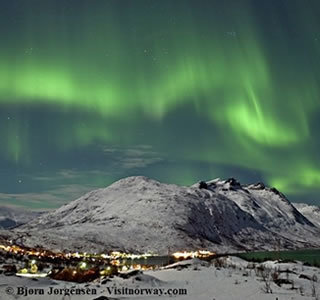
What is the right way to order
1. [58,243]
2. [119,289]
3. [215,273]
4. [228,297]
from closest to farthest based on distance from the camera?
[228,297], [119,289], [215,273], [58,243]

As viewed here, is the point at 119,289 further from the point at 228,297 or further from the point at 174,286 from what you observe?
the point at 228,297

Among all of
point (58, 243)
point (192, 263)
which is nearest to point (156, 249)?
point (58, 243)

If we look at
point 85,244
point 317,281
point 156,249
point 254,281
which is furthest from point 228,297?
point 156,249

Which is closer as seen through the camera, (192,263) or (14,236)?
(192,263)

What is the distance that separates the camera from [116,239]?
199250mm

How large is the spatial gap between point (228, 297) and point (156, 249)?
620 ft

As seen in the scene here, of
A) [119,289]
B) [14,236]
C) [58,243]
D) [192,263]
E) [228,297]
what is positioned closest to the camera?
[228,297]

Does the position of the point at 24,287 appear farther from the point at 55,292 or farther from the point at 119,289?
the point at 119,289

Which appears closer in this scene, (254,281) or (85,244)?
Answer: (254,281)

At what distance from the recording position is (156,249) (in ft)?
655

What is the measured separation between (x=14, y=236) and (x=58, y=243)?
59.7ft

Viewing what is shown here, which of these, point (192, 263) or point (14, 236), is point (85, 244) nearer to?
point (14, 236)

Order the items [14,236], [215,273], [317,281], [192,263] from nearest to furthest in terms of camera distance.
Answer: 1. [317,281]
2. [215,273]
3. [192,263]
4. [14,236]

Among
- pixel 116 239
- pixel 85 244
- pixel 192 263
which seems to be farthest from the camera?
pixel 116 239
